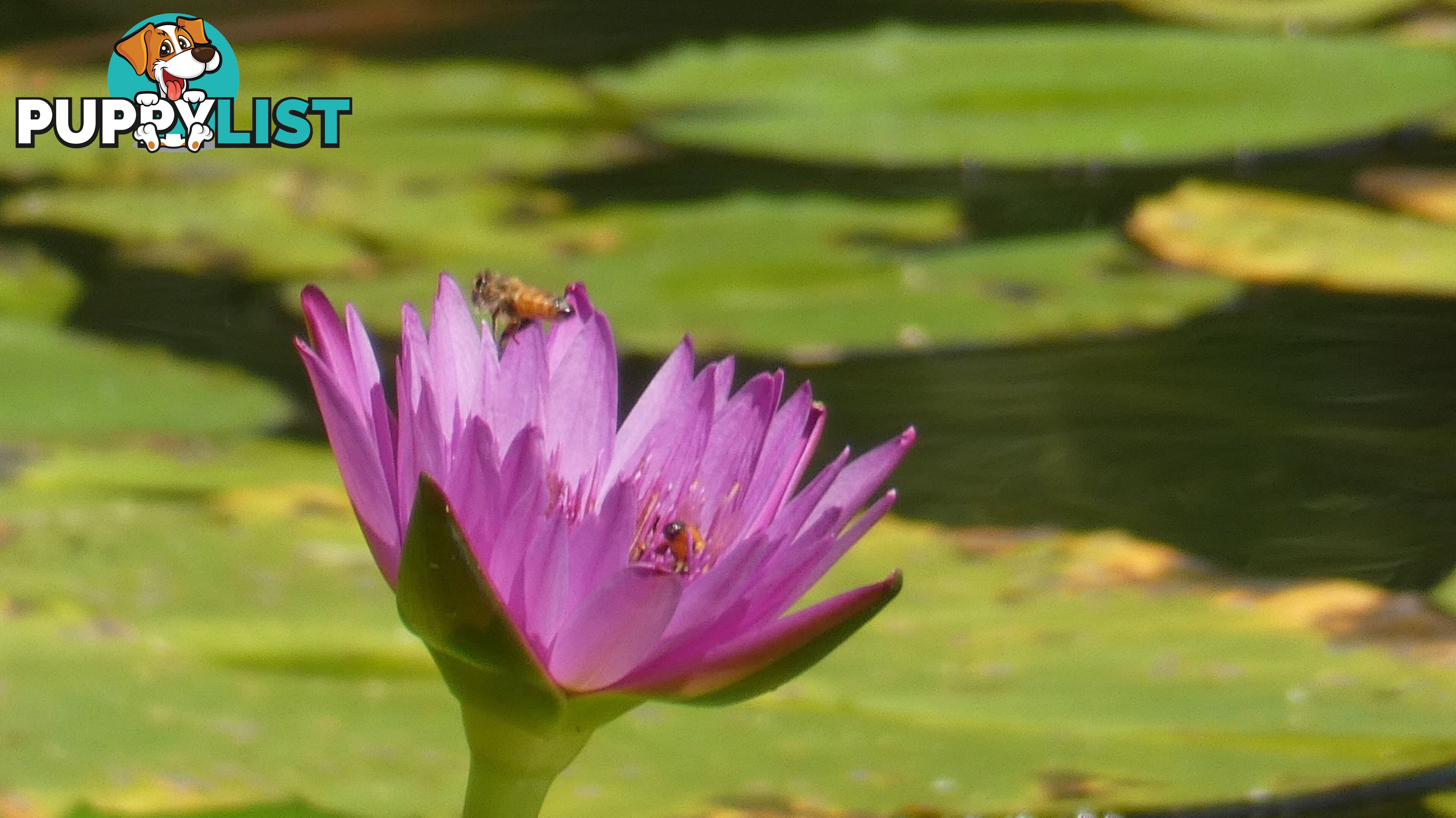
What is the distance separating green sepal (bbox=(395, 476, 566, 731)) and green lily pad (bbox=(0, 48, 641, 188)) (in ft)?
7.89

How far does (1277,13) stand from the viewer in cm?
→ 411

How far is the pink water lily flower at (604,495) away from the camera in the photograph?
534 mm

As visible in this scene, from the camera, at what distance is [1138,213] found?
248 cm

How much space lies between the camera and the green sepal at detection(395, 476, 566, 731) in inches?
20.6

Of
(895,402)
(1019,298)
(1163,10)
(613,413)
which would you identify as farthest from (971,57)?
(613,413)

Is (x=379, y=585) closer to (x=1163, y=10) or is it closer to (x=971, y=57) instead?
(x=971, y=57)

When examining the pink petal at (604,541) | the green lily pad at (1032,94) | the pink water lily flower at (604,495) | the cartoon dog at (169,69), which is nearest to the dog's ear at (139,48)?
the cartoon dog at (169,69)

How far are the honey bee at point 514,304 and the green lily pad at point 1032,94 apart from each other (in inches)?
86.0

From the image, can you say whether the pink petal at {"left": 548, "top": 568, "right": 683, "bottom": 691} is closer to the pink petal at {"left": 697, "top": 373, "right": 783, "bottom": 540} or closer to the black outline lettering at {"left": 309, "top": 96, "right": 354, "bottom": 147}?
the pink petal at {"left": 697, "top": 373, "right": 783, "bottom": 540}

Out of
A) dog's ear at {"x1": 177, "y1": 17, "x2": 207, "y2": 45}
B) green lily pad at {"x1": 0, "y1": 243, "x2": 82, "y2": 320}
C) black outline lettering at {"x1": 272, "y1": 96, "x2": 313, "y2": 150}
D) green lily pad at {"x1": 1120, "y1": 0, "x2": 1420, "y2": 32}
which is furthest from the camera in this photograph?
green lily pad at {"x1": 1120, "y1": 0, "x2": 1420, "y2": 32}

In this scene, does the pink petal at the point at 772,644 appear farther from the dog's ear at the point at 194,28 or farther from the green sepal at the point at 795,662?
the dog's ear at the point at 194,28

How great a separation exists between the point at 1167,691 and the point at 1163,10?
11.0ft

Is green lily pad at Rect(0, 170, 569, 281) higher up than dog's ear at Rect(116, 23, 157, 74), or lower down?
lower down

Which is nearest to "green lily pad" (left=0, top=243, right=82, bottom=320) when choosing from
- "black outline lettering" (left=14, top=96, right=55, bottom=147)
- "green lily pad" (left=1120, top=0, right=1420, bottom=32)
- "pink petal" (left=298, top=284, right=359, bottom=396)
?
"black outline lettering" (left=14, top=96, right=55, bottom=147)
